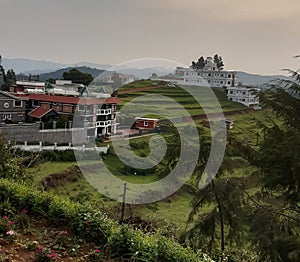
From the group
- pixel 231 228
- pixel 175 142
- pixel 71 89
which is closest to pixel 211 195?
pixel 231 228

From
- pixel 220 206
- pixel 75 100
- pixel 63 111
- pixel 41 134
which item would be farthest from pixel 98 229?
pixel 63 111

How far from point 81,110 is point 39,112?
1960mm

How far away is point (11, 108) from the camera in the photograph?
49.5ft

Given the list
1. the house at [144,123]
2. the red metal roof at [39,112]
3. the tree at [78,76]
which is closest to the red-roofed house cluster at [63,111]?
the red metal roof at [39,112]

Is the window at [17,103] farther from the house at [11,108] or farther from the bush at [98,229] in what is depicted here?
the bush at [98,229]

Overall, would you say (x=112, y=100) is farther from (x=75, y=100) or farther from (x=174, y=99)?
(x=174, y=99)

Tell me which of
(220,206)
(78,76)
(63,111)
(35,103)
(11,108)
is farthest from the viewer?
(78,76)

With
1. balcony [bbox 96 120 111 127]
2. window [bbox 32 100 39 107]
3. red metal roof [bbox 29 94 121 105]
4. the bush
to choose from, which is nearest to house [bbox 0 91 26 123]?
window [bbox 32 100 39 107]

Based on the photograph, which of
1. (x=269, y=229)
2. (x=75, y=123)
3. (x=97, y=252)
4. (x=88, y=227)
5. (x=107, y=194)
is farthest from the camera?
(x=75, y=123)

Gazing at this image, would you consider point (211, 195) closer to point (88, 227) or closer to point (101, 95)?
point (88, 227)

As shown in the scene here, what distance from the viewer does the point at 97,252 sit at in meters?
1.96

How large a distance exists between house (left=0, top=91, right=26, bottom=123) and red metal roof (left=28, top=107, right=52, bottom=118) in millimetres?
527

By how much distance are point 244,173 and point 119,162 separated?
6703mm

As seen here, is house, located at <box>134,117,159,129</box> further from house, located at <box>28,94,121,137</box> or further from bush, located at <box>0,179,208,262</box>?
bush, located at <box>0,179,208,262</box>
